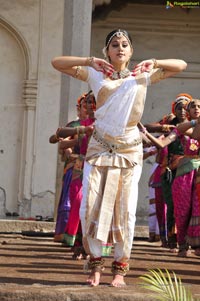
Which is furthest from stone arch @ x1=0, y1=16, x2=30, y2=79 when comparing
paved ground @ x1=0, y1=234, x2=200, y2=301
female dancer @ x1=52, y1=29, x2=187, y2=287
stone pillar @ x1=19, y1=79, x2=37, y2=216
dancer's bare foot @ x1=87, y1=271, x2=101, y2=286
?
dancer's bare foot @ x1=87, y1=271, x2=101, y2=286

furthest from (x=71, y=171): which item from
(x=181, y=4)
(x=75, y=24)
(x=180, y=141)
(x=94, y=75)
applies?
(x=181, y=4)

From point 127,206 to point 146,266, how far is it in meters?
1.98

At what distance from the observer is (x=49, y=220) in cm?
1555

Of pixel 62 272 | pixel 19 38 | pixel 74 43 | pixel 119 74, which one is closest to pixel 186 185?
pixel 62 272

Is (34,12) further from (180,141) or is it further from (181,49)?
(180,141)

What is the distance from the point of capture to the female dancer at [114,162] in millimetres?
6910

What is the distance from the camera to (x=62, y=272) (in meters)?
7.90

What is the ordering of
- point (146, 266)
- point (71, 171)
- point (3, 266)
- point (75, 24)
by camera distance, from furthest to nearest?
point (75, 24) < point (71, 171) < point (146, 266) < point (3, 266)

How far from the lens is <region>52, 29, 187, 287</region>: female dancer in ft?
22.7

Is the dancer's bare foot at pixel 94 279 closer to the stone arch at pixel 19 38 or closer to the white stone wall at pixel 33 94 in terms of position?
the white stone wall at pixel 33 94

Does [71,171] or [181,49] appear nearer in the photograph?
[71,171]

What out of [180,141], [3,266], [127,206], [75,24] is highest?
[75,24]

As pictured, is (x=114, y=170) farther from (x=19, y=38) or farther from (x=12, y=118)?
Answer: (x=12, y=118)

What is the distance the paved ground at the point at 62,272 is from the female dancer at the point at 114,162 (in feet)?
1.01
